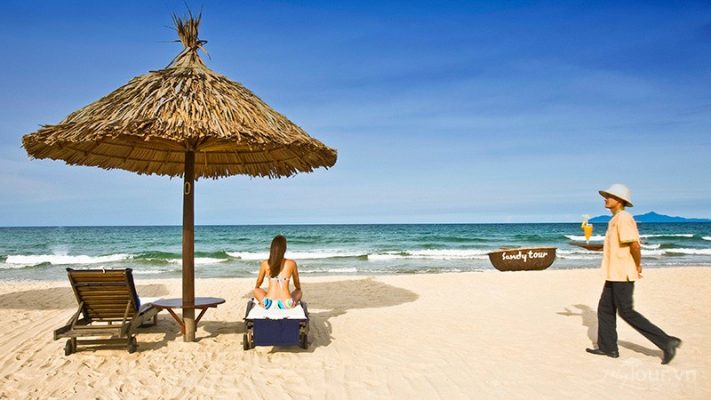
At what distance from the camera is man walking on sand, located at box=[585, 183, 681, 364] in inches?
183

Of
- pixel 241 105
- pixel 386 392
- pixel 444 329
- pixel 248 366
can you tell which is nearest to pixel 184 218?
pixel 241 105

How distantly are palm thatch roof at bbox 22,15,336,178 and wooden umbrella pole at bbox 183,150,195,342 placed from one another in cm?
29

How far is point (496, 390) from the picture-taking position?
13.4 ft

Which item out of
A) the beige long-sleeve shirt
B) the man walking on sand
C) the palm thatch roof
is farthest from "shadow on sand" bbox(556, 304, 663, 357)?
the palm thatch roof

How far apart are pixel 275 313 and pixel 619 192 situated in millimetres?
3556

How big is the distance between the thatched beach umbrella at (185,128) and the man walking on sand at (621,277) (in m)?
3.05

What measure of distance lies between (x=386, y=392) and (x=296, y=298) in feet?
5.55

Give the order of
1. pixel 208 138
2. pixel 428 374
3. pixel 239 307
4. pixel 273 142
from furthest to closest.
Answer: pixel 239 307 < pixel 208 138 < pixel 273 142 < pixel 428 374

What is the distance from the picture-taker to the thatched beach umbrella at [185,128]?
477 centimetres

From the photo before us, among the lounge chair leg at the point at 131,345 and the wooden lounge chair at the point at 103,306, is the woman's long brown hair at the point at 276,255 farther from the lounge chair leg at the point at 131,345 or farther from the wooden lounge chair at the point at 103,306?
the lounge chair leg at the point at 131,345

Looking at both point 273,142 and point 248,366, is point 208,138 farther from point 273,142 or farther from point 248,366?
point 248,366

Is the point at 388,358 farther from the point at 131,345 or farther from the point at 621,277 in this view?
the point at 131,345

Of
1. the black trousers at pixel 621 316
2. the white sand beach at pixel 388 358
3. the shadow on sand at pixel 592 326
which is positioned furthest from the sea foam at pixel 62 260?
the black trousers at pixel 621 316

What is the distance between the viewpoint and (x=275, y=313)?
5062 mm
